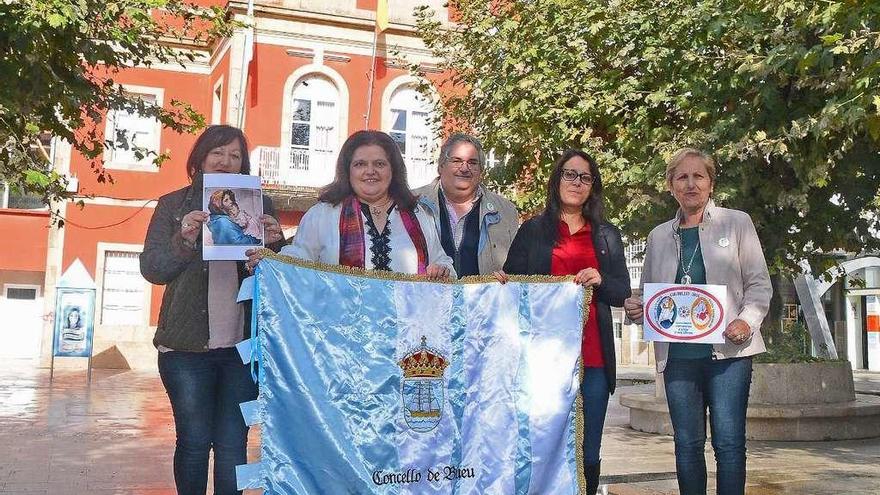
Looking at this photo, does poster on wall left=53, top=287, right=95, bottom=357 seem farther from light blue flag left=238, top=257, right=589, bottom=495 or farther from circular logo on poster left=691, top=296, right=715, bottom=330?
circular logo on poster left=691, top=296, right=715, bottom=330

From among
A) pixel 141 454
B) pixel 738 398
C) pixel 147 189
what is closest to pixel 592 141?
pixel 141 454

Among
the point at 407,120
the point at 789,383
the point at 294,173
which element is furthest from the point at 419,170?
the point at 789,383

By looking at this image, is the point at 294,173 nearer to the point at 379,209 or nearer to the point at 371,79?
the point at 371,79

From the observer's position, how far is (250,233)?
13.4ft

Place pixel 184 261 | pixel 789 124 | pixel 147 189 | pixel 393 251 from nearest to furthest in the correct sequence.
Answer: pixel 184 261 < pixel 393 251 < pixel 789 124 < pixel 147 189

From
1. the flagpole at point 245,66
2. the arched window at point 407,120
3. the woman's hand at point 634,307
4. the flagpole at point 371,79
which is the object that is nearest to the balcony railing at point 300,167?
the arched window at point 407,120

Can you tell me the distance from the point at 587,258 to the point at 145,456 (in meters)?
5.18

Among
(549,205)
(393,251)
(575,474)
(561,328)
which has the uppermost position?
(549,205)

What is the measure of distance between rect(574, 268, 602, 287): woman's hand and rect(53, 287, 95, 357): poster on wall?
54.3 feet

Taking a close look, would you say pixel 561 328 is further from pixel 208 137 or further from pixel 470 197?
pixel 208 137

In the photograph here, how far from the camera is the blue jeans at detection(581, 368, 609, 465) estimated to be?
15.0 feet

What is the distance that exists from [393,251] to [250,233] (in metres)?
0.68

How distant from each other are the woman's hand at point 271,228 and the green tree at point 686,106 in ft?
16.2

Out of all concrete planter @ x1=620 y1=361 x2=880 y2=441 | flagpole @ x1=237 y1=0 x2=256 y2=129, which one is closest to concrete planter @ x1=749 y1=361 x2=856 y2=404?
concrete planter @ x1=620 y1=361 x2=880 y2=441
